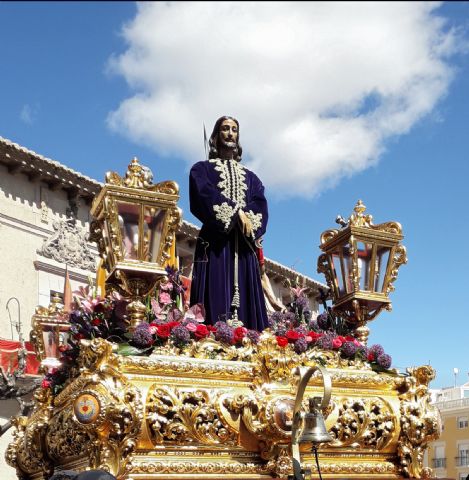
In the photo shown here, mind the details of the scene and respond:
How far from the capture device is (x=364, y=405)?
6039mm

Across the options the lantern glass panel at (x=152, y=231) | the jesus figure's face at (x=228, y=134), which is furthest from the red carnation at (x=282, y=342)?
the jesus figure's face at (x=228, y=134)

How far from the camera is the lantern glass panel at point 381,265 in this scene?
7070mm

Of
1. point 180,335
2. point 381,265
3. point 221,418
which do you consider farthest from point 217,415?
point 381,265

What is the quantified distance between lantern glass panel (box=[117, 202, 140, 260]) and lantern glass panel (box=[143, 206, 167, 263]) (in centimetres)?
6

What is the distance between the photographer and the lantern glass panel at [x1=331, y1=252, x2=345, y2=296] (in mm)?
7227

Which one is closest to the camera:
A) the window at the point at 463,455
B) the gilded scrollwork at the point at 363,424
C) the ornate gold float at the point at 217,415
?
the ornate gold float at the point at 217,415

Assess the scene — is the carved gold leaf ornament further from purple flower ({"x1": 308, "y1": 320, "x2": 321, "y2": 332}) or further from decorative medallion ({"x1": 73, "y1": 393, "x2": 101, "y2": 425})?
purple flower ({"x1": 308, "y1": 320, "x2": 321, "y2": 332})

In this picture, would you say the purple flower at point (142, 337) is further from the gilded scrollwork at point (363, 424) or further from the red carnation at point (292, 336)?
the gilded scrollwork at point (363, 424)

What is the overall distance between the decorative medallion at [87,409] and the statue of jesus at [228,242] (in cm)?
167

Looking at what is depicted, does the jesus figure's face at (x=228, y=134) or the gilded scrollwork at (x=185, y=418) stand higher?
the jesus figure's face at (x=228, y=134)

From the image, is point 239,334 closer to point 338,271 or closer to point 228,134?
point 338,271

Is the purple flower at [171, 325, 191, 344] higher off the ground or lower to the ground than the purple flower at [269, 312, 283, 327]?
lower

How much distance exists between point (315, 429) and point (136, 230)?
72.4 inches

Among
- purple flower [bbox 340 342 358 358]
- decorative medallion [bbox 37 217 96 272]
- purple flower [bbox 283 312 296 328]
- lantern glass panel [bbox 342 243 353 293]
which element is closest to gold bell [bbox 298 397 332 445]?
purple flower [bbox 340 342 358 358]
